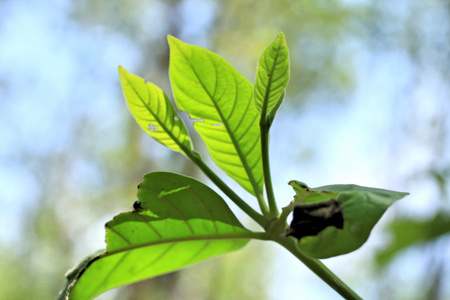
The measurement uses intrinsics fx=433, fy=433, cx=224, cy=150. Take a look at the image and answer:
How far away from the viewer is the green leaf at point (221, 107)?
309mm

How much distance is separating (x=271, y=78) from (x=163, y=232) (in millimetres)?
125

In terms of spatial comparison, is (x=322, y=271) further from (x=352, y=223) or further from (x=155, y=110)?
(x=155, y=110)

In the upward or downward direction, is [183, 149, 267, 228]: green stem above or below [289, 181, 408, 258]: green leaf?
above

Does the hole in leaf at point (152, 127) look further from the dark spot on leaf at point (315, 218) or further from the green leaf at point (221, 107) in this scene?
the dark spot on leaf at point (315, 218)

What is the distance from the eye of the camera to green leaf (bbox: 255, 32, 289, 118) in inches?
11.1

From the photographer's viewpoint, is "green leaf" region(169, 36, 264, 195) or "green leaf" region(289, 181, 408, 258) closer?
"green leaf" region(289, 181, 408, 258)

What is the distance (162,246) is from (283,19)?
568cm

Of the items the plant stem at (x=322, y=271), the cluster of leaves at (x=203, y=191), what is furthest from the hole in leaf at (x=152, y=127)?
the plant stem at (x=322, y=271)

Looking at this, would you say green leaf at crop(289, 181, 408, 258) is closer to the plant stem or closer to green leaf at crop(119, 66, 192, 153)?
the plant stem

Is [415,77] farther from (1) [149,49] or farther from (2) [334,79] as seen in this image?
(1) [149,49]

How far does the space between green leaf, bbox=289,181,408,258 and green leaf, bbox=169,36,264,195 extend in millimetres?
99

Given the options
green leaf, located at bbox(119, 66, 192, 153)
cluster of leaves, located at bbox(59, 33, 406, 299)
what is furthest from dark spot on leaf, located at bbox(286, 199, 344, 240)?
green leaf, located at bbox(119, 66, 192, 153)

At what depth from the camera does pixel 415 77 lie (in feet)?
18.6

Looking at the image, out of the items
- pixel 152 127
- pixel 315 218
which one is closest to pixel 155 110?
pixel 152 127
